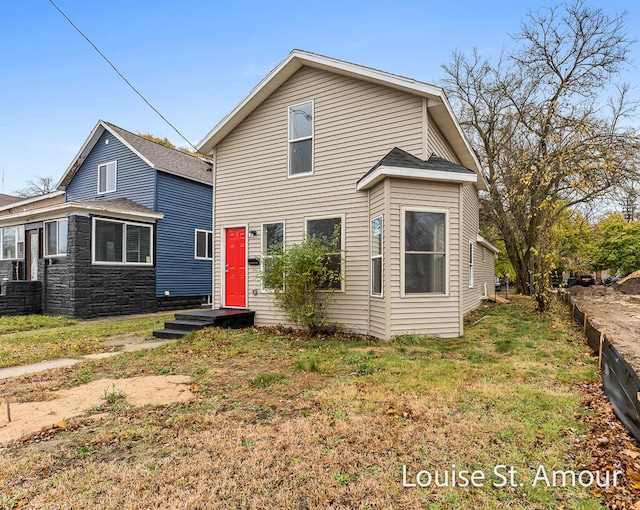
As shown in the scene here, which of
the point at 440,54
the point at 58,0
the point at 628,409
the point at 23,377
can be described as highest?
the point at 440,54

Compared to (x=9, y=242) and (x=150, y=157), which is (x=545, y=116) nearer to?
(x=150, y=157)

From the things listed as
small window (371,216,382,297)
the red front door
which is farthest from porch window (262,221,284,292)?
small window (371,216,382,297)

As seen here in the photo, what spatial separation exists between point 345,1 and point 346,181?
783cm

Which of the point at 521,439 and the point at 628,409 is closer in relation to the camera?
the point at 521,439

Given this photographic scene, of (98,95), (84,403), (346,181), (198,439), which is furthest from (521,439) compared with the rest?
(98,95)

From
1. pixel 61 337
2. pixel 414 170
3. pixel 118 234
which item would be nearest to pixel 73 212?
pixel 118 234

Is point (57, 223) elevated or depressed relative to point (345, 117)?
depressed

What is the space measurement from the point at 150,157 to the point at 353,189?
9.46 metres

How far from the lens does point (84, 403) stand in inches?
162

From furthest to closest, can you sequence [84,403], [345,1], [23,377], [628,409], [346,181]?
[345,1] → [346,181] → [23,377] → [84,403] → [628,409]

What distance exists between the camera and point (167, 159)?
49.4ft

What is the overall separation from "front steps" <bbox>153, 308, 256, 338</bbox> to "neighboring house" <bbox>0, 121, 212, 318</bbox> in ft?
15.6

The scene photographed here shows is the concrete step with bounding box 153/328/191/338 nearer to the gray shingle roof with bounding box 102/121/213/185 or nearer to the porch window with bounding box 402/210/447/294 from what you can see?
the porch window with bounding box 402/210/447/294

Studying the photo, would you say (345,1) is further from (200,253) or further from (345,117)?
(200,253)
